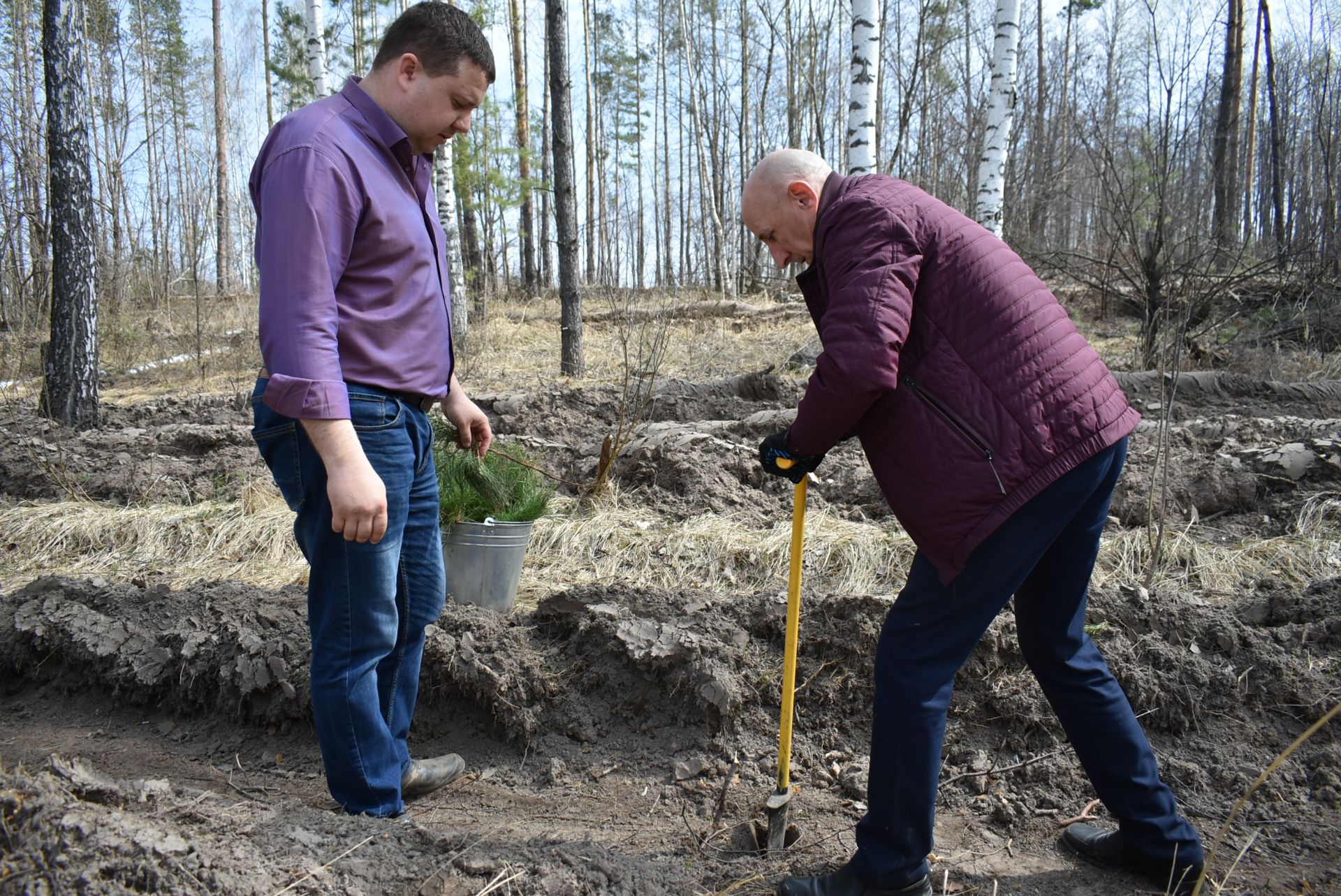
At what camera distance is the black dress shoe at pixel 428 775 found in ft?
9.00

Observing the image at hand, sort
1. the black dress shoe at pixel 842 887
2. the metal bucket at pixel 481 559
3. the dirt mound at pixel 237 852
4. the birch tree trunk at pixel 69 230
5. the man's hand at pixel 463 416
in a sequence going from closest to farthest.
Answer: the dirt mound at pixel 237 852 < the black dress shoe at pixel 842 887 < the man's hand at pixel 463 416 < the metal bucket at pixel 481 559 < the birch tree trunk at pixel 69 230

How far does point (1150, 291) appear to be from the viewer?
27.9 ft

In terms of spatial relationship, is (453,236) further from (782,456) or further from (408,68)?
(782,456)

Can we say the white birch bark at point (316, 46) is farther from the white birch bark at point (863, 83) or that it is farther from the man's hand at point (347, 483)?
the man's hand at point (347, 483)

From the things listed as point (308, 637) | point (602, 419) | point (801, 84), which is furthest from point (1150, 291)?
point (801, 84)

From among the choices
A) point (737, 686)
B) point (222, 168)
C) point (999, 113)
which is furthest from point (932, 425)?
point (222, 168)

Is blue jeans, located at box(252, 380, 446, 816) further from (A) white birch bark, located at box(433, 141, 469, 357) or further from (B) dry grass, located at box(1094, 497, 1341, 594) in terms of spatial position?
(A) white birch bark, located at box(433, 141, 469, 357)

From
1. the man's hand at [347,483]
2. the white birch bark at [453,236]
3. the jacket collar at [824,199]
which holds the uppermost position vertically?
the white birch bark at [453,236]

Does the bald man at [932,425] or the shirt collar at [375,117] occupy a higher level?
the shirt collar at [375,117]

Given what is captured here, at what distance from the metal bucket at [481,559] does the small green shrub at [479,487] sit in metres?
0.05

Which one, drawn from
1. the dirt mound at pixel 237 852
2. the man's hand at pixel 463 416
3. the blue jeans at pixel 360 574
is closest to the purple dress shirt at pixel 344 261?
the blue jeans at pixel 360 574

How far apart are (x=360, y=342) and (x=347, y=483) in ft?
1.24

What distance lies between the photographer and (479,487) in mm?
3971

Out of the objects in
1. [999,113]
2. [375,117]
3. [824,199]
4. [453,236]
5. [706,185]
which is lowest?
[824,199]
